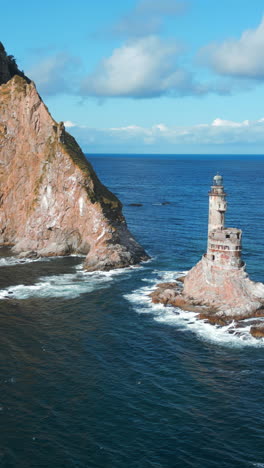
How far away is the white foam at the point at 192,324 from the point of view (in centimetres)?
4900

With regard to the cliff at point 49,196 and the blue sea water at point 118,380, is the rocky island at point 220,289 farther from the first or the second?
the cliff at point 49,196

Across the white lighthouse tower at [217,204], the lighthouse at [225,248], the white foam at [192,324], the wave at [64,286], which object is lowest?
the white foam at [192,324]

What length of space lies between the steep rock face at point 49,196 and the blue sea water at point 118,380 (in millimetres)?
9483

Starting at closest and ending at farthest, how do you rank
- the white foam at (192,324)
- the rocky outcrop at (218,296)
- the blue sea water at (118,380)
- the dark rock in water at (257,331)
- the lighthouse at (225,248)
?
the blue sea water at (118,380)
the white foam at (192,324)
the dark rock in water at (257,331)
the rocky outcrop at (218,296)
the lighthouse at (225,248)

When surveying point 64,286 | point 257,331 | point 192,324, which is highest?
point 64,286

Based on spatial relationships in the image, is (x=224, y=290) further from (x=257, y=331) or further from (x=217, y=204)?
(x=217, y=204)

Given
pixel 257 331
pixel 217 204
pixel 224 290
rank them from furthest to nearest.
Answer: pixel 217 204, pixel 224 290, pixel 257 331

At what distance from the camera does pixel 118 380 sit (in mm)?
40875

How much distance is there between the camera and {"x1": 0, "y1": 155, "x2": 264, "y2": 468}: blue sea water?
3183cm

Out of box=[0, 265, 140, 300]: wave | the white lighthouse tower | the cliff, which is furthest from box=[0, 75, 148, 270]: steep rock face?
the white lighthouse tower

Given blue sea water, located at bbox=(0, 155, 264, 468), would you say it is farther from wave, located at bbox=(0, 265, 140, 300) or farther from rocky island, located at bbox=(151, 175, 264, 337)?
rocky island, located at bbox=(151, 175, 264, 337)

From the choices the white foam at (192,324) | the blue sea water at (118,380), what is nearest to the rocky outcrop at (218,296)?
the white foam at (192,324)

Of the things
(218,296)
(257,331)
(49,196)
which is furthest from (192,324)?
(49,196)

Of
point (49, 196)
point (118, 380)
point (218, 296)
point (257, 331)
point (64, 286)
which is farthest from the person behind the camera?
point (49, 196)
